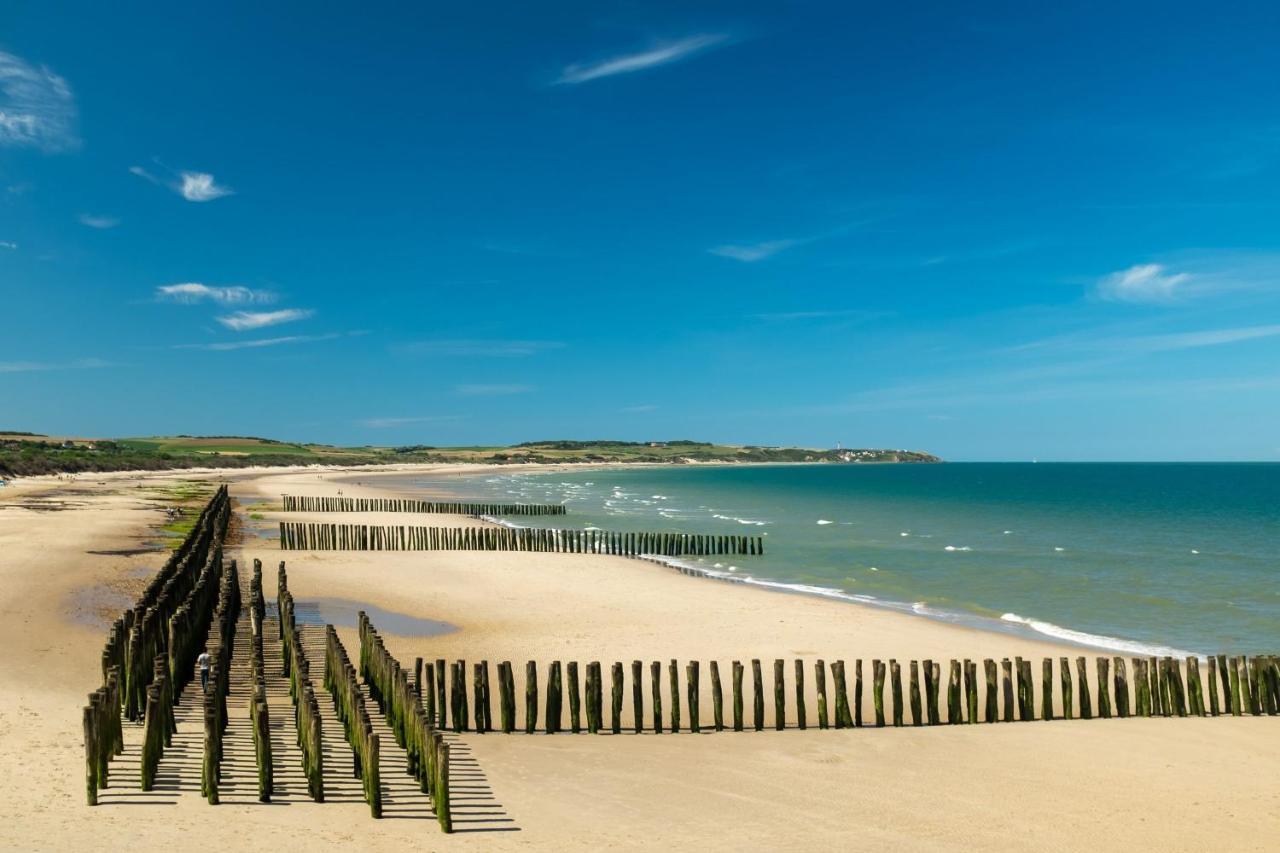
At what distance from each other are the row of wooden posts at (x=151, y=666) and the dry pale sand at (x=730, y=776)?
55cm

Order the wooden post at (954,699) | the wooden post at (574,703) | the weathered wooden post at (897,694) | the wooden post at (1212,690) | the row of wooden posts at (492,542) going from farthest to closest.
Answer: the row of wooden posts at (492,542) → the wooden post at (1212,690) → the wooden post at (954,699) → the weathered wooden post at (897,694) → the wooden post at (574,703)

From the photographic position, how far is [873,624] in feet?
79.9

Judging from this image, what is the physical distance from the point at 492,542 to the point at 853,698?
27.2 m

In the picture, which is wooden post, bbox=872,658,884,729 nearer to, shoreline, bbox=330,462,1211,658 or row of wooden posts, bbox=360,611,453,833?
row of wooden posts, bbox=360,611,453,833

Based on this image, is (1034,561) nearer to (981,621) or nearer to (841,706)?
(981,621)

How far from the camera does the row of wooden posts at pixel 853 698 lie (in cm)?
1470

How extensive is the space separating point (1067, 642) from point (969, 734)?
10267 mm

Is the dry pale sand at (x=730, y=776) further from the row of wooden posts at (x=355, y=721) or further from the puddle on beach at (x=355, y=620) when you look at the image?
the puddle on beach at (x=355, y=620)

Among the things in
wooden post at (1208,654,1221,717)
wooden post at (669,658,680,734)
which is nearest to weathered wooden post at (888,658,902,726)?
wooden post at (669,658,680,734)

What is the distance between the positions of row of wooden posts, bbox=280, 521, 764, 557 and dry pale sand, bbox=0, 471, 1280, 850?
1680cm

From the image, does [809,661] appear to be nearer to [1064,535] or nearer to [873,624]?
[873,624]

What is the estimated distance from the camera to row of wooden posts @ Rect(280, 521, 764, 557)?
133 feet

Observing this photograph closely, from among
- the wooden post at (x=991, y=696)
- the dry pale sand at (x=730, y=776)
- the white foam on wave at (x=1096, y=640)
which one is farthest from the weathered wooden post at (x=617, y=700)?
the white foam on wave at (x=1096, y=640)

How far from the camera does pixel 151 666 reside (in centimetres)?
1616
